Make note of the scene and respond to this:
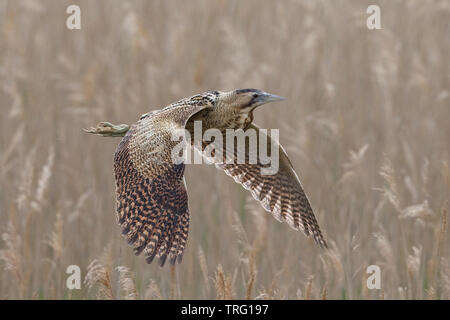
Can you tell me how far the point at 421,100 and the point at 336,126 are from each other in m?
0.84

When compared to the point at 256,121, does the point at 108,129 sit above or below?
below

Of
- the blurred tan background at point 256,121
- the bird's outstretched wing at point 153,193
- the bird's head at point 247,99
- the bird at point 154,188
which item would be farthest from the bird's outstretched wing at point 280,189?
the bird's outstretched wing at point 153,193

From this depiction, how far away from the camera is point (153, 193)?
137 inches

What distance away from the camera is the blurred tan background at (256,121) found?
441cm

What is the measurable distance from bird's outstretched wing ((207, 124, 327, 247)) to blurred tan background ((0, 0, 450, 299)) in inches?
3.5

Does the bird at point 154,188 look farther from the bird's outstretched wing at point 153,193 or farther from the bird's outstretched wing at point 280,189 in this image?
the bird's outstretched wing at point 280,189

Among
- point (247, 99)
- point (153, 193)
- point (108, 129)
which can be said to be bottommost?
point (153, 193)

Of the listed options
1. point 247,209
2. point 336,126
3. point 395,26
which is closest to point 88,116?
point 247,209

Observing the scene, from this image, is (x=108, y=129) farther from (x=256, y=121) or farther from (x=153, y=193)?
(x=256, y=121)

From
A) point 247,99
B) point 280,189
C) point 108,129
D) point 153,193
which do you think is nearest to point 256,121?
point 280,189

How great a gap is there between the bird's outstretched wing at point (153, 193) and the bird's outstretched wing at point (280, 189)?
92cm

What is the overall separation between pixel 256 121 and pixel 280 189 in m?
1.28

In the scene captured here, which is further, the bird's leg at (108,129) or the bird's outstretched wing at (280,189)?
the bird's outstretched wing at (280,189)
